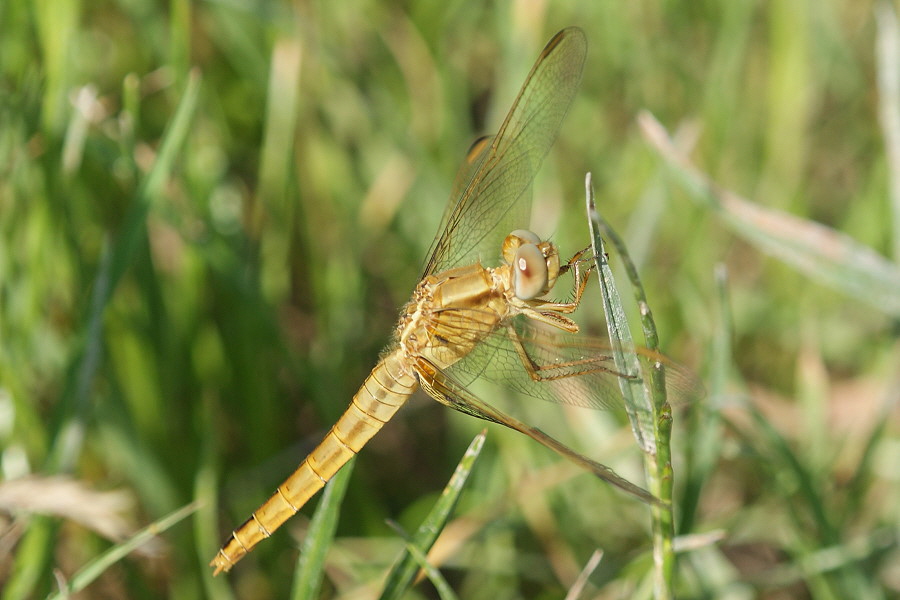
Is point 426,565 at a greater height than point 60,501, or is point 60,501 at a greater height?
point 60,501

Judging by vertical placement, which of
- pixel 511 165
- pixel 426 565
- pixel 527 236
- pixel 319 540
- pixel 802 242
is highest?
pixel 511 165

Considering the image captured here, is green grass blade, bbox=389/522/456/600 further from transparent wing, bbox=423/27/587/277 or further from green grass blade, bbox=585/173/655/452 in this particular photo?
transparent wing, bbox=423/27/587/277

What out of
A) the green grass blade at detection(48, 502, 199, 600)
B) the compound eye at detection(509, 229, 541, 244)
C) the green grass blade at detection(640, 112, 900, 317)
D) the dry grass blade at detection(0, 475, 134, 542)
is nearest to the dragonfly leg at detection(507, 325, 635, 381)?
the compound eye at detection(509, 229, 541, 244)

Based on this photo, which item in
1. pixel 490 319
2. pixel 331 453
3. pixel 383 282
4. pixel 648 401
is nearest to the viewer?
pixel 648 401

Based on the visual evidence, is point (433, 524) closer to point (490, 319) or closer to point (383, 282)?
point (490, 319)

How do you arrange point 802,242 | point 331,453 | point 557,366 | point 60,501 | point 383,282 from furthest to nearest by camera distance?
point 383,282
point 802,242
point 331,453
point 557,366
point 60,501

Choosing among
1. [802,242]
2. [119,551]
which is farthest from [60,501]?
[802,242]

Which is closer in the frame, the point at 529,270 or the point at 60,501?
the point at 60,501

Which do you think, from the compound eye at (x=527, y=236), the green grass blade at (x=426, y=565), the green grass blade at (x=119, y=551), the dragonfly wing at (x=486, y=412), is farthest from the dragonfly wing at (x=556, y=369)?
the green grass blade at (x=119, y=551)
